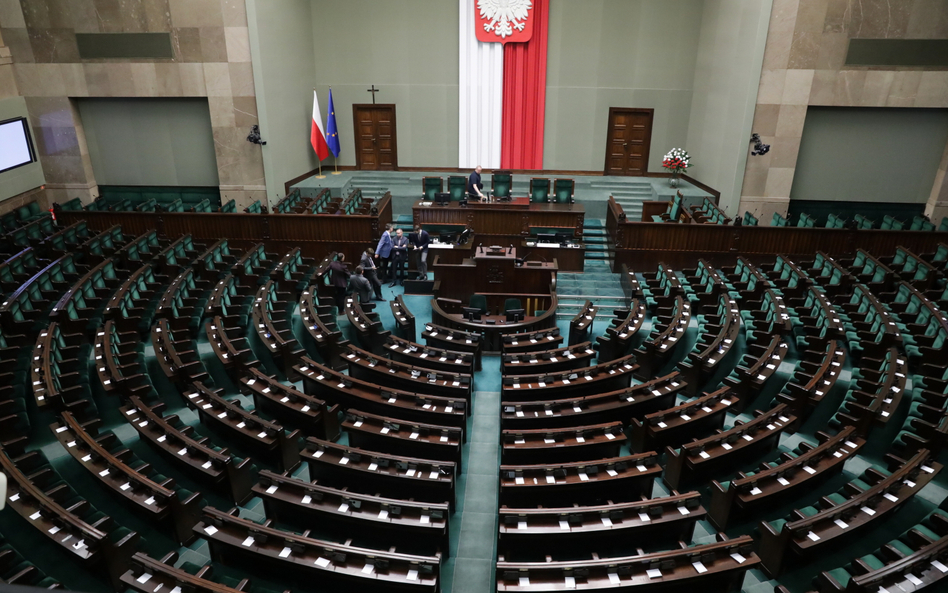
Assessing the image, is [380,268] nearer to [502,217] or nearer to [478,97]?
[502,217]

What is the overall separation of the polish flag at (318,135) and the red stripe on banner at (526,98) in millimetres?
5221

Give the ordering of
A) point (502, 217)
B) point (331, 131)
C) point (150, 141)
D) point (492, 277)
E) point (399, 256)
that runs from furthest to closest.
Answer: point (331, 131)
point (150, 141)
point (502, 217)
point (399, 256)
point (492, 277)

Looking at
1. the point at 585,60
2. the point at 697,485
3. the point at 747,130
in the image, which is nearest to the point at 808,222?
the point at 747,130

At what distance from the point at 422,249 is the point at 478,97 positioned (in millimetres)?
7236

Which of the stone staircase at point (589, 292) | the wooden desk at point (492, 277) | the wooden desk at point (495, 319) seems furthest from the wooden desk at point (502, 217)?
the wooden desk at point (495, 319)

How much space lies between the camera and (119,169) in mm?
16141

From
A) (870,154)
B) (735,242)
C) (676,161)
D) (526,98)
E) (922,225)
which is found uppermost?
(526,98)

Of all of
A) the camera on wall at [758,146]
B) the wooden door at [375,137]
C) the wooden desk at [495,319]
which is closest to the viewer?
the wooden desk at [495,319]

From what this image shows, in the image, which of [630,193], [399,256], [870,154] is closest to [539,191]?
[630,193]

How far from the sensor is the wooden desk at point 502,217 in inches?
531

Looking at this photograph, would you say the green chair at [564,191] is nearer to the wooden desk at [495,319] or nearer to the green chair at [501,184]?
the green chair at [501,184]

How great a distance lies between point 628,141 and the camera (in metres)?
17.2

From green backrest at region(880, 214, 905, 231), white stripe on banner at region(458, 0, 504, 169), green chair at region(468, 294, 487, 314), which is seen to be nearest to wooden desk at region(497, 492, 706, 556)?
green chair at region(468, 294, 487, 314)

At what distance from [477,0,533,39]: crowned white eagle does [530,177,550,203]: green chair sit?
5.07m
